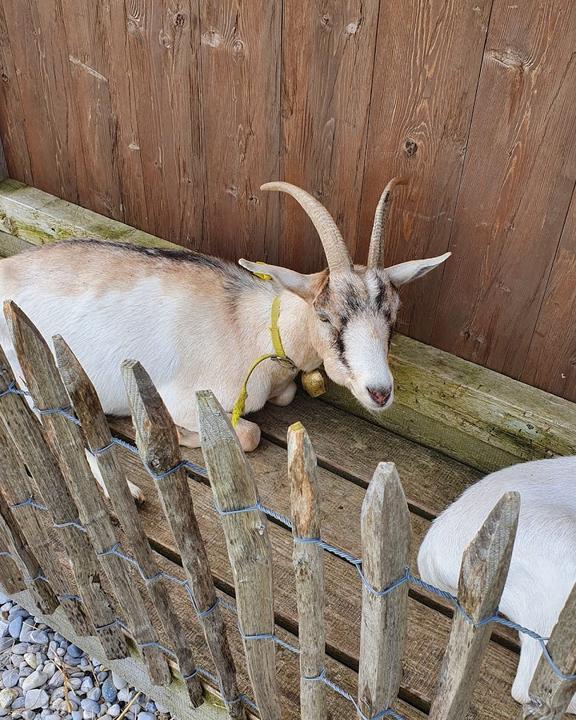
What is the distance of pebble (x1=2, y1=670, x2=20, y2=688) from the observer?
298cm

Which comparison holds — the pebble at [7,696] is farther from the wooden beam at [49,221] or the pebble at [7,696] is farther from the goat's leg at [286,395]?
the wooden beam at [49,221]

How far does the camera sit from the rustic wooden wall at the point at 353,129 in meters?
2.54

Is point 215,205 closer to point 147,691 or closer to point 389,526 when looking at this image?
point 147,691

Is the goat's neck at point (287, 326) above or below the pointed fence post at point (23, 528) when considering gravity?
above

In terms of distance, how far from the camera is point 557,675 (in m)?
1.47

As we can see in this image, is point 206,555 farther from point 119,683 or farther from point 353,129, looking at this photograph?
point 353,129

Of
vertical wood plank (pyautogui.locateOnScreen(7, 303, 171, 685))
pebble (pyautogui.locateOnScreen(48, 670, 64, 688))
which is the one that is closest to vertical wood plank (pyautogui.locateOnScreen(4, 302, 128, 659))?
vertical wood plank (pyautogui.locateOnScreen(7, 303, 171, 685))

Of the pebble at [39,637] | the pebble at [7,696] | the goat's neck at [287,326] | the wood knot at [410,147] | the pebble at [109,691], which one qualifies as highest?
the wood knot at [410,147]

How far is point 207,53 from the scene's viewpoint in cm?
311

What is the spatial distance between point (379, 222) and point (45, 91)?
7.24 feet

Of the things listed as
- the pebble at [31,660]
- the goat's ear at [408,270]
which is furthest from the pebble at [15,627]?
the goat's ear at [408,270]

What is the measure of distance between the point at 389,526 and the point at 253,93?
223 centimetres

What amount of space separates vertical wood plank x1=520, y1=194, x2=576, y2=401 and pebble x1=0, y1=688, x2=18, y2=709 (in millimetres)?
2502

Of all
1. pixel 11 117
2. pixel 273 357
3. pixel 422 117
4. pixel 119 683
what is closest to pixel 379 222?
pixel 422 117
